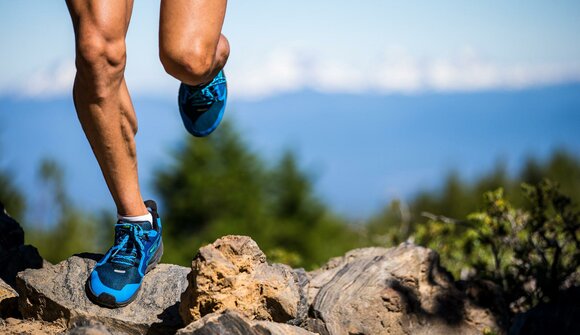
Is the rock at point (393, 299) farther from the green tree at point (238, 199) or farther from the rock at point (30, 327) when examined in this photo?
the green tree at point (238, 199)

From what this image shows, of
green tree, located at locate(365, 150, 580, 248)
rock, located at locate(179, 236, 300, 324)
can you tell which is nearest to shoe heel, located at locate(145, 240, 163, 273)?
rock, located at locate(179, 236, 300, 324)

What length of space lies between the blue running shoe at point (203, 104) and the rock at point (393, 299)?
99 cm

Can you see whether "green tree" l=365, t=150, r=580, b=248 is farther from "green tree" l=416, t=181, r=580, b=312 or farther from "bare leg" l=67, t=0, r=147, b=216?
"bare leg" l=67, t=0, r=147, b=216

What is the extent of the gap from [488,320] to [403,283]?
516 mm

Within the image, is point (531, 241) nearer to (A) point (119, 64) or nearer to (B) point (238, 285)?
(B) point (238, 285)

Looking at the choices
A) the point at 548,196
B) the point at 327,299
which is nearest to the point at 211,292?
the point at 327,299

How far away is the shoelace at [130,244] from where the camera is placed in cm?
366

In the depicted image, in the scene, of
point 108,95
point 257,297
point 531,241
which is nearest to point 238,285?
point 257,297

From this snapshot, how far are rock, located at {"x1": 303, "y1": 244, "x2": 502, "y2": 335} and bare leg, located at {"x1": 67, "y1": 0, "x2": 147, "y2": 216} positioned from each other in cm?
99

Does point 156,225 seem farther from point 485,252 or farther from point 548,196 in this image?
point 485,252

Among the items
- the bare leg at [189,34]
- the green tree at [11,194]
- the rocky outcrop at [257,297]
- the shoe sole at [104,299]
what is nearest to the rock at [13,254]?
the rocky outcrop at [257,297]

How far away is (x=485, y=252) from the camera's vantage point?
648 centimetres

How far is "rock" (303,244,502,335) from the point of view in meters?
3.70

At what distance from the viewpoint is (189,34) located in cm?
352
